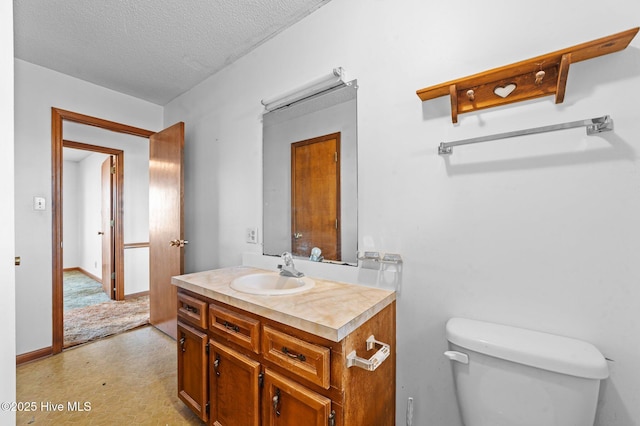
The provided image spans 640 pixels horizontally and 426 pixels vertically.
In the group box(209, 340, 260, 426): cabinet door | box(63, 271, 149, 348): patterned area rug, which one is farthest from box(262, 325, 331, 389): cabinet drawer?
box(63, 271, 149, 348): patterned area rug

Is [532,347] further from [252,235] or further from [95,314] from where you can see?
[95,314]

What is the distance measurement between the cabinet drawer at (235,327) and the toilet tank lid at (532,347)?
80cm

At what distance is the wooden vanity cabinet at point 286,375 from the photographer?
37.4 inches

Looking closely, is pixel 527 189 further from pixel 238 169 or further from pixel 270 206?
pixel 238 169

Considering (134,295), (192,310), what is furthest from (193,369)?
(134,295)

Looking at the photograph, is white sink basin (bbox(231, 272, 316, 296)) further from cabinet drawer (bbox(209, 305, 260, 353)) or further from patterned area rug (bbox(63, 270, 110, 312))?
patterned area rug (bbox(63, 270, 110, 312))

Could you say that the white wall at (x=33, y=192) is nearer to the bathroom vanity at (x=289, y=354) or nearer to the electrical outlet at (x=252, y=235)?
the bathroom vanity at (x=289, y=354)

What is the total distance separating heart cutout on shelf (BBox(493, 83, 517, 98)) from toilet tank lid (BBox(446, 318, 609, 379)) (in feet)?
3.02

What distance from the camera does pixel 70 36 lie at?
1952 mm

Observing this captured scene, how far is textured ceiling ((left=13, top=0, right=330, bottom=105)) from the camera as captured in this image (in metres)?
1.68

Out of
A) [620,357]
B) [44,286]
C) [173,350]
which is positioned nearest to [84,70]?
[44,286]

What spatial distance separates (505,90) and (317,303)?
1.15m

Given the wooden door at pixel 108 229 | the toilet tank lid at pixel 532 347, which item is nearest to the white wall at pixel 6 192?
the toilet tank lid at pixel 532 347

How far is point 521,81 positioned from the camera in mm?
1056
